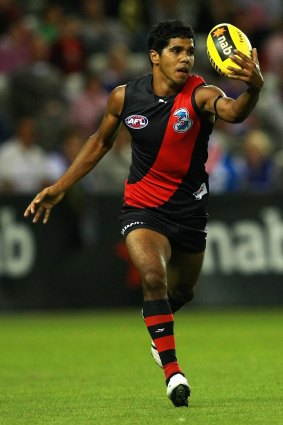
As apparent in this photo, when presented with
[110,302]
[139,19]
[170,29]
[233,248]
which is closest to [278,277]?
[233,248]

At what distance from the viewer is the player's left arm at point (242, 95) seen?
6930 mm

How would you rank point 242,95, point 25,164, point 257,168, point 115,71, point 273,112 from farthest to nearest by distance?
point 273,112 → point 115,71 → point 257,168 → point 25,164 → point 242,95

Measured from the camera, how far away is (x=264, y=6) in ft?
65.9

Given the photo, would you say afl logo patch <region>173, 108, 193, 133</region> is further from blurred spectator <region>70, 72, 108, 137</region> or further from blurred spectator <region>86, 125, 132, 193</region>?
blurred spectator <region>70, 72, 108, 137</region>

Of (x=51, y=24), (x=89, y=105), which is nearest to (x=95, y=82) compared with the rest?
(x=89, y=105)

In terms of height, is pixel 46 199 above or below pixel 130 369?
above

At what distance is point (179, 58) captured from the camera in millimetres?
7648

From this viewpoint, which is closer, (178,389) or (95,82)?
(178,389)

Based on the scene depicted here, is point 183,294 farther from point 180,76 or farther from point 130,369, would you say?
point 180,76

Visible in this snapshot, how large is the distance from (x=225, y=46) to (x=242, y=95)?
1.39 ft

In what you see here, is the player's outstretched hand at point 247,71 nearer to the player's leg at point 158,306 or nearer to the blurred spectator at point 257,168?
the player's leg at point 158,306

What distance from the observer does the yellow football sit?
23.7 feet

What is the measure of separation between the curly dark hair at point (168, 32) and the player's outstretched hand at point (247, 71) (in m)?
0.73

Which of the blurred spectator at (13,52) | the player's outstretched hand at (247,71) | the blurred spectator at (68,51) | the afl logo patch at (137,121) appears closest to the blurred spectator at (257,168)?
the blurred spectator at (68,51)
